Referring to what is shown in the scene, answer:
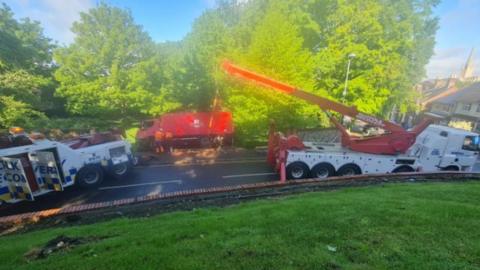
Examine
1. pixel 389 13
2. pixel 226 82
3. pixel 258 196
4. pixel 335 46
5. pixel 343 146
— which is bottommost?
pixel 258 196

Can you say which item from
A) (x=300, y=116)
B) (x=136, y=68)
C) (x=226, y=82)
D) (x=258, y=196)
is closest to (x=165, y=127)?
(x=226, y=82)

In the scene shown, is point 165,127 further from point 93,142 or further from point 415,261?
point 415,261

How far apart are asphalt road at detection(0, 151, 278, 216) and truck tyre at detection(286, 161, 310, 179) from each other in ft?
2.70

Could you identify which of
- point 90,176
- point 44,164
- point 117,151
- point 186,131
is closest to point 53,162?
point 44,164

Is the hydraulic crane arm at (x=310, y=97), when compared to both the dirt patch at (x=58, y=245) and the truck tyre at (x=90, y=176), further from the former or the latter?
the dirt patch at (x=58, y=245)

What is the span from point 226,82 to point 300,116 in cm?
559

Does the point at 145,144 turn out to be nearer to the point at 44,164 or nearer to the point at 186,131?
the point at 186,131

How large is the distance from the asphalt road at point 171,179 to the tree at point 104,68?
897cm

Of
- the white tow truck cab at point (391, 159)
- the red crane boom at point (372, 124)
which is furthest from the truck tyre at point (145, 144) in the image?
the white tow truck cab at point (391, 159)

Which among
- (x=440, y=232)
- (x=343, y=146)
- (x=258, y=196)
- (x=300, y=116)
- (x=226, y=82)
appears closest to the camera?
(x=440, y=232)

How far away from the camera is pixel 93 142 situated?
10703mm

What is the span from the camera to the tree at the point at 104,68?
19.3m

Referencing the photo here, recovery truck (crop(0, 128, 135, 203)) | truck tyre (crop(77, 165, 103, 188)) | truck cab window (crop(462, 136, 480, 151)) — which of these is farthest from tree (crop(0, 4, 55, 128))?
truck cab window (crop(462, 136, 480, 151))

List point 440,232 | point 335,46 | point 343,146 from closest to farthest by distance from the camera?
1. point 440,232
2. point 343,146
3. point 335,46
